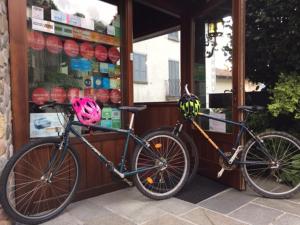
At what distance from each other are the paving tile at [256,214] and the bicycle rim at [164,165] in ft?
2.23

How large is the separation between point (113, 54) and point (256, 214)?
2.17 m

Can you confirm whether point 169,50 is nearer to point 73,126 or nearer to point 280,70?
point 280,70

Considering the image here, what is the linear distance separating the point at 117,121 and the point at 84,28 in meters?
1.06

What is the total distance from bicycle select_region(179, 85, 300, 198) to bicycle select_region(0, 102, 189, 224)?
44 centimetres

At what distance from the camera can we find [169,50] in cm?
527

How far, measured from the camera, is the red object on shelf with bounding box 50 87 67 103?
2818 millimetres

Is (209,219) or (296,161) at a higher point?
(296,161)

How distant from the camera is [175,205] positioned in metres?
2.85

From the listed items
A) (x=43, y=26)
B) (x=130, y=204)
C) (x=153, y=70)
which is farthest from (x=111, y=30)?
(x=153, y=70)

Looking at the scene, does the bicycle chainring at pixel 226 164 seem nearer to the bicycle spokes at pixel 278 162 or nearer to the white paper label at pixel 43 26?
the bicycle spokes at pixel 278 162

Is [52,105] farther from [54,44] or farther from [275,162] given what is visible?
[275,162]

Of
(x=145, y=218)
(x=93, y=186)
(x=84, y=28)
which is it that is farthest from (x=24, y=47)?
(x=145, y=218)

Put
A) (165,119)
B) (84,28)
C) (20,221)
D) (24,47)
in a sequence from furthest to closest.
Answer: (165,119) < (84,28) < (24,47) < (20,221)

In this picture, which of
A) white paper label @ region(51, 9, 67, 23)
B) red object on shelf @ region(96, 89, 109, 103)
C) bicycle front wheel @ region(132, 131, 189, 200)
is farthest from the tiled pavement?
white paper label @ region(51, 9, 67, 23)
